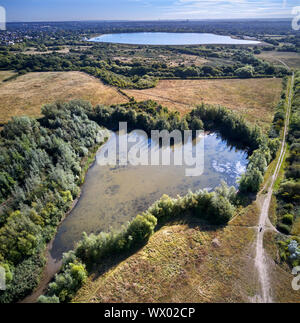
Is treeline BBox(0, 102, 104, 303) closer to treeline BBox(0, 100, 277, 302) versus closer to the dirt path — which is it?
treeline BBox(0, 100, 277, 302)

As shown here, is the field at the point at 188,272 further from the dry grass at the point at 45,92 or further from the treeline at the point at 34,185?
the dry grass at the point at 45,92

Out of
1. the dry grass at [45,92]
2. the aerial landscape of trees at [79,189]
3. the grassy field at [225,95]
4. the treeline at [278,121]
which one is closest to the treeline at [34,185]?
the aerial landscape of trees at [79,189]

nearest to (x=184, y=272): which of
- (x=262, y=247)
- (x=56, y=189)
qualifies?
(x=262, y=247)

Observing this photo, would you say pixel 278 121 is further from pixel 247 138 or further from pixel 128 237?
pixel 128 237

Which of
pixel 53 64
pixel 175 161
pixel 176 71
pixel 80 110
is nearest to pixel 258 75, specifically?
pixel 176 71

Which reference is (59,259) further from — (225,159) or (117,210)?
→ (225,159)

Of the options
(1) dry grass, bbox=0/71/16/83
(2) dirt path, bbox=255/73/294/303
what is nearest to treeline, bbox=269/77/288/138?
(2) dirt path, bbox=255/73/294/303
